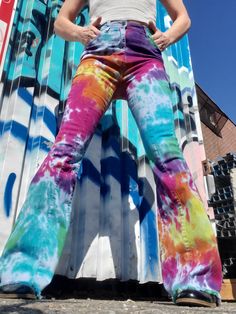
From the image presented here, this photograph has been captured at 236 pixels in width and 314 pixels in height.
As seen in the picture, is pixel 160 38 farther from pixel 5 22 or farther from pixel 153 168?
pixel 5 22

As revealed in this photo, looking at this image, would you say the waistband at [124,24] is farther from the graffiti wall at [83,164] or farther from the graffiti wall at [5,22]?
the graffiti wall at [5,22]

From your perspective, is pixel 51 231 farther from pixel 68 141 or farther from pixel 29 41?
pixel 29 41

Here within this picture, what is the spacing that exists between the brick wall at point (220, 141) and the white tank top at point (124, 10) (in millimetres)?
7699

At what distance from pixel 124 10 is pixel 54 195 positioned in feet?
3.88

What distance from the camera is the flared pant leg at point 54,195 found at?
4.33 ft

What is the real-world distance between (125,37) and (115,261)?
1359 mm

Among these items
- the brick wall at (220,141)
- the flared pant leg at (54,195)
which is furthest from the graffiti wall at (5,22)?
the brick wall at (220,141)

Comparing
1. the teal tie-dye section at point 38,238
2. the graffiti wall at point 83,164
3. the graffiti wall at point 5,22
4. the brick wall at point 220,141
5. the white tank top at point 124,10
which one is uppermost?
the brick wall at point 220,141

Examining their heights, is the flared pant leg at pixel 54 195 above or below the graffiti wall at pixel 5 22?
below

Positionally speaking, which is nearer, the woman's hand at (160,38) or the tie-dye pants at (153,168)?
the tie-dye pants at (153,168)

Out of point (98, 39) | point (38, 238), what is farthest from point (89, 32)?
point (38, 238)

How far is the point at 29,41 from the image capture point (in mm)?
2660

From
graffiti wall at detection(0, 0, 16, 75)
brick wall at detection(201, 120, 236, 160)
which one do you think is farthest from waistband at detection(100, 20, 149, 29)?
brick wall at detection(201, 120, 236, 160)

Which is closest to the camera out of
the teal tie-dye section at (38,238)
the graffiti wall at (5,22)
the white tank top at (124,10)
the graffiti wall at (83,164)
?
the teal tie-dye section at (38,238)
